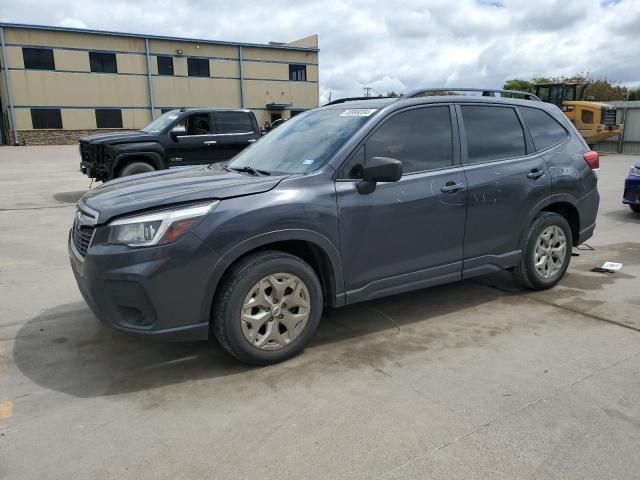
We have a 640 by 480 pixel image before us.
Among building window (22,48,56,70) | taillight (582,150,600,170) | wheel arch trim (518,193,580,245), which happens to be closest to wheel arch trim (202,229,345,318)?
wheel arch trim (518,193,580,245)

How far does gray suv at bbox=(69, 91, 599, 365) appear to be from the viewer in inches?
127

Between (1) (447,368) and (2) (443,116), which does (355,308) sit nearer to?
(1) (447,368)

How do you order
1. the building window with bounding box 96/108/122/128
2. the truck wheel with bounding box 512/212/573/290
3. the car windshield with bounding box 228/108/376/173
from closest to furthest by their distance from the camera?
the car windshield with bounding box 228/108/376/173 < the truck wheel with bounding box 512/212/573/290 < the building window with bounding box 96/108/122/128

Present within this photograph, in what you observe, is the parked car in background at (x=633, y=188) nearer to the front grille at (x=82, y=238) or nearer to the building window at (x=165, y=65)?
the front grille at (x=82, y=238)

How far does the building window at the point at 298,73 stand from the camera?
45.1m

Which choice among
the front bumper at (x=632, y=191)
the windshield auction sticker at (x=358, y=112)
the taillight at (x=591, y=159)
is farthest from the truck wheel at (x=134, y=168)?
the front bumper at (x=632, y=191)

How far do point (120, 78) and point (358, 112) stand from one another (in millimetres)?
38383

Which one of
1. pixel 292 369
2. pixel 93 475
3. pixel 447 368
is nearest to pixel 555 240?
pixel 447 368

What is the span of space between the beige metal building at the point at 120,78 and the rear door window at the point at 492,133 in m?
37.9

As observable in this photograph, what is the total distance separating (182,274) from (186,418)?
32.7 inches

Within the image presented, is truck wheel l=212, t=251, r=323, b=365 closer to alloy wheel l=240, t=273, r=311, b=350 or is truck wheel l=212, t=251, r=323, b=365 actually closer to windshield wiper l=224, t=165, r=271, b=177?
alloy wheel l=240, t=273, r=311, b=350

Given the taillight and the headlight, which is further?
the taillight

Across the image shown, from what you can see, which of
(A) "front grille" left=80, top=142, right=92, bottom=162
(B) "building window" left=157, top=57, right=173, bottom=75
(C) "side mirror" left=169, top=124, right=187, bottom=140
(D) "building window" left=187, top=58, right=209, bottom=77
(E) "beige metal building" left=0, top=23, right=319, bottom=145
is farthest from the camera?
(D) "building window" left=187, top=58, right=209, bottom=77

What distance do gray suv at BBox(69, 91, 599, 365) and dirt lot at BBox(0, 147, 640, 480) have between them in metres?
0.38
